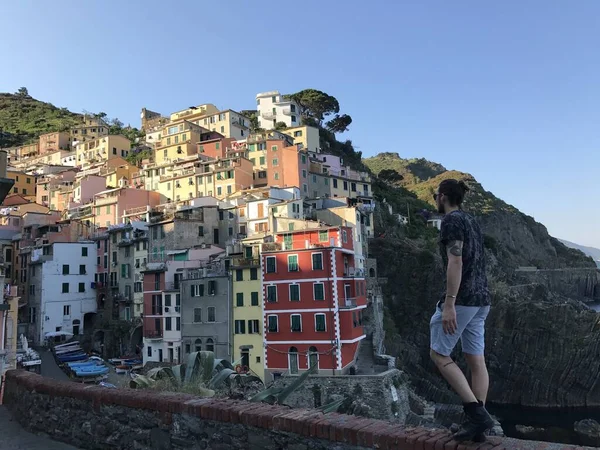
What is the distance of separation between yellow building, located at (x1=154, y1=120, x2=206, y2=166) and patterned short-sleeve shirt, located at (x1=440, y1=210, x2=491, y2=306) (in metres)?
65.0

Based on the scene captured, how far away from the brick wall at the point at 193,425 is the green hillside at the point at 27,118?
4595 inches

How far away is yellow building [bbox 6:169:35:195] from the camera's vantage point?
78.8 meters

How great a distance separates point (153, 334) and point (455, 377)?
3857 centimetres

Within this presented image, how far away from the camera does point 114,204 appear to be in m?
54.5

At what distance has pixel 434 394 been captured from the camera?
4641 cm

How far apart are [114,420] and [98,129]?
356 feet

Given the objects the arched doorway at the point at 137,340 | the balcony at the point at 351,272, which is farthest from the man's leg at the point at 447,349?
the arched doorway at the point at 137,340

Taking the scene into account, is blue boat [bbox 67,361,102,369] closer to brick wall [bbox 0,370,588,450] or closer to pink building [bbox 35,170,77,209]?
brick wall [bbox 0,370,588,450]

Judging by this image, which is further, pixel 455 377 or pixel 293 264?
pixel 293 264

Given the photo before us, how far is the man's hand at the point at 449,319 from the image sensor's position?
396cm

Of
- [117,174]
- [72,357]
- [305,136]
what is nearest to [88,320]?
[72,357]

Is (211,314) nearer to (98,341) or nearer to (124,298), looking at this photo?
(124,298)

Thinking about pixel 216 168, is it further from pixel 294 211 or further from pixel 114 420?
pixel 114 420

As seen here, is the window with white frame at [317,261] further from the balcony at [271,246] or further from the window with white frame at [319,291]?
the balcony at [271,246]
